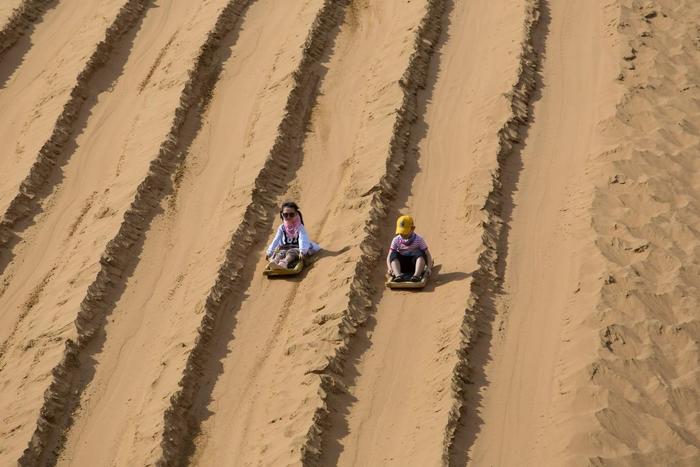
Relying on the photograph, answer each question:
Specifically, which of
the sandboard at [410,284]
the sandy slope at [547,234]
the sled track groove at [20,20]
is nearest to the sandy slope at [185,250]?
the sandboard at [410,284]

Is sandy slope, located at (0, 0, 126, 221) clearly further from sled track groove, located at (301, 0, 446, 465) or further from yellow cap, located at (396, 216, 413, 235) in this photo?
yellow cap, located at (396, 216, 413, 235)

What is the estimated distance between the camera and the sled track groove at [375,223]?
9695 millimetres

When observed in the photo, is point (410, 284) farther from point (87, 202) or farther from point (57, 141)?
point (57, 141)

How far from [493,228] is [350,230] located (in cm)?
149

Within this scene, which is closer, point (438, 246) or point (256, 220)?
point (438, 246)

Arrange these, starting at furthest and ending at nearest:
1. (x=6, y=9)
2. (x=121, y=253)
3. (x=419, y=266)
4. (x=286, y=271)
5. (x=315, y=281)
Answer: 1. (x=6, y=9)
2. (x=121, y=253)
3. (x=286, y=271)
4. (x=315, y=281)
5. (x=419, y=266)

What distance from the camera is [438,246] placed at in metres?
11.7

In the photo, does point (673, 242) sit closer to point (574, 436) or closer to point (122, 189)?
point (574, 436)

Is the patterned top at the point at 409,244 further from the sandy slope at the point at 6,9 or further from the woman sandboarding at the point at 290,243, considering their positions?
the sandy slope at the point at 6,9

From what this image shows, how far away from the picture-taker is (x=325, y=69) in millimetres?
14641

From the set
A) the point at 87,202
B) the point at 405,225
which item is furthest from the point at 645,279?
the point at 87,202

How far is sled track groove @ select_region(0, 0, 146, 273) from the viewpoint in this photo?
12.5 metres

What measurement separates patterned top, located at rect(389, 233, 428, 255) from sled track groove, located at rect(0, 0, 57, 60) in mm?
7345

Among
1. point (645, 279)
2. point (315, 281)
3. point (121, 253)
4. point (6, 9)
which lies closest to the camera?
point (645, 279)
